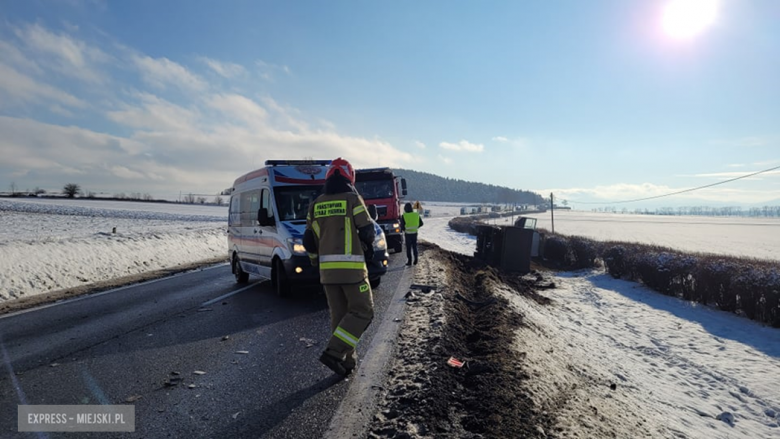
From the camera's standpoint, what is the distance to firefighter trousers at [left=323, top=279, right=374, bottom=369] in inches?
159

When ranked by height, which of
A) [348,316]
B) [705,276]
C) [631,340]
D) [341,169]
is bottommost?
[631,340]

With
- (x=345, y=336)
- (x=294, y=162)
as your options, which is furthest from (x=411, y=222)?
(x=345, y=336)

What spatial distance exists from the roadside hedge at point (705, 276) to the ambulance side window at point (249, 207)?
12037mm

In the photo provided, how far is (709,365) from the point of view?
768 cm

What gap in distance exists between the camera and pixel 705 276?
11.9m

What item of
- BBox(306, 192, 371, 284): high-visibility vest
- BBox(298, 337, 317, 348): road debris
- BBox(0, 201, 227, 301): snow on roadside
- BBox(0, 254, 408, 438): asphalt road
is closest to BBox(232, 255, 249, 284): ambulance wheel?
BBox(0, 254, 408, 438): asphalt road

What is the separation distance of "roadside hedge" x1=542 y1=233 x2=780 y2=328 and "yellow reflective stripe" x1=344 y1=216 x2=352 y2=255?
10871mm

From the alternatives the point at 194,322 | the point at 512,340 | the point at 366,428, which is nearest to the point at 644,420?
the point at 512,340

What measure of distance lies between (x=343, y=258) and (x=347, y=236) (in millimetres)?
230

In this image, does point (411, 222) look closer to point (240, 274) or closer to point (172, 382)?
point (240, 274)

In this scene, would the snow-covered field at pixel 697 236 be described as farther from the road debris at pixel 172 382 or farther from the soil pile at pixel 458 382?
the road debris at pixel 172 382

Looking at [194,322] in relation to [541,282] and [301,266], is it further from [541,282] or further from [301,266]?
[541,282]

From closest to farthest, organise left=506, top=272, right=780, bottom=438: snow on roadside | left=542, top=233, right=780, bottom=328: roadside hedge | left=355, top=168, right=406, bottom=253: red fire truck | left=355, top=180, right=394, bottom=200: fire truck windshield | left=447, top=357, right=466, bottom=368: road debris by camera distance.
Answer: left=447, top=357, right=466, bottom=368: road debris < left=506, top=272, right=780, bottom=438: snow on roadside < left=542, top=233, right=780, bottom=328: roadside hedge < left=355, top=168, right=406, bottom=253: red fire truck < left=355, top=180, right=394, bottom=200: fire truck windshield

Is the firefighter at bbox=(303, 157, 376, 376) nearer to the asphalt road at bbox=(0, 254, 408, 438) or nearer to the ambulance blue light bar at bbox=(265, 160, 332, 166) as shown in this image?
the asphalt road at bbox=(0, 254, 408, 438)
